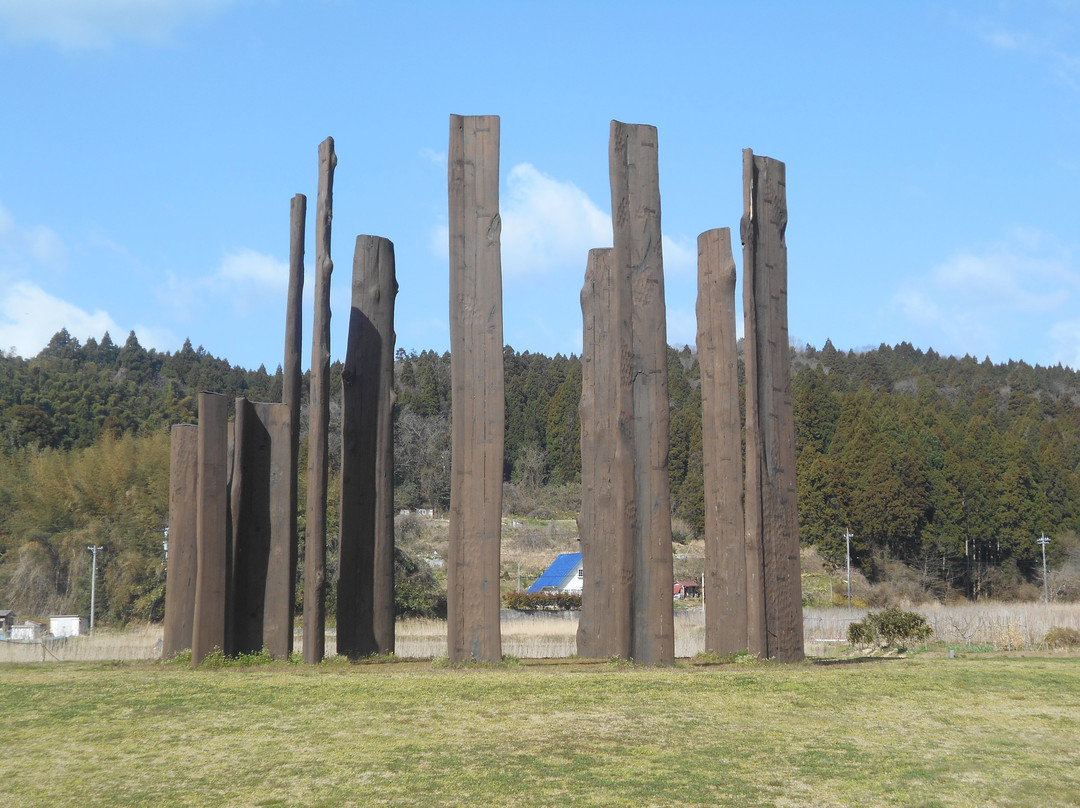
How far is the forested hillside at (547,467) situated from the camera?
30219mm

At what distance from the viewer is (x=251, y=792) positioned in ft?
15.0

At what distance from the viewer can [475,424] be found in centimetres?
830

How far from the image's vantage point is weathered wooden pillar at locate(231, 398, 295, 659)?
867 cm

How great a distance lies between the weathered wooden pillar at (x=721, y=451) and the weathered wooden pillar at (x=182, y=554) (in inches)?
172

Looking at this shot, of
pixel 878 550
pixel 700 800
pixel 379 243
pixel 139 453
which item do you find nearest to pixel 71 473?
pixel 139 453

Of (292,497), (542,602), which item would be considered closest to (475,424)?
(292,497)

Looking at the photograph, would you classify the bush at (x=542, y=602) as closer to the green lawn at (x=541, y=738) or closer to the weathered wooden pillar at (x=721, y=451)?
the weathered wooden pillar at (x=721, y=451)

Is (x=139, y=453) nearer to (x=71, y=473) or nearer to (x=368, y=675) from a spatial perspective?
(x=71, y=473)

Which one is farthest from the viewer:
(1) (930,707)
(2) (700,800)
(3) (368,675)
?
(3) (368,675)

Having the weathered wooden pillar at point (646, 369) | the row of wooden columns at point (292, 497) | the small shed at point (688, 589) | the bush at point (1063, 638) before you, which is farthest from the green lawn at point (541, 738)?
the small shed at point (688, 589)

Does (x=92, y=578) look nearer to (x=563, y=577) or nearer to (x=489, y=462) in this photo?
(x=563, y=577)

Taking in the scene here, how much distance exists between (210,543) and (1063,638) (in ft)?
33.6

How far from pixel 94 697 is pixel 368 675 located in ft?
6.24

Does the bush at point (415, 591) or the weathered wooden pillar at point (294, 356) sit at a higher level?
the weathered wooden pillar at point (294, 356)
